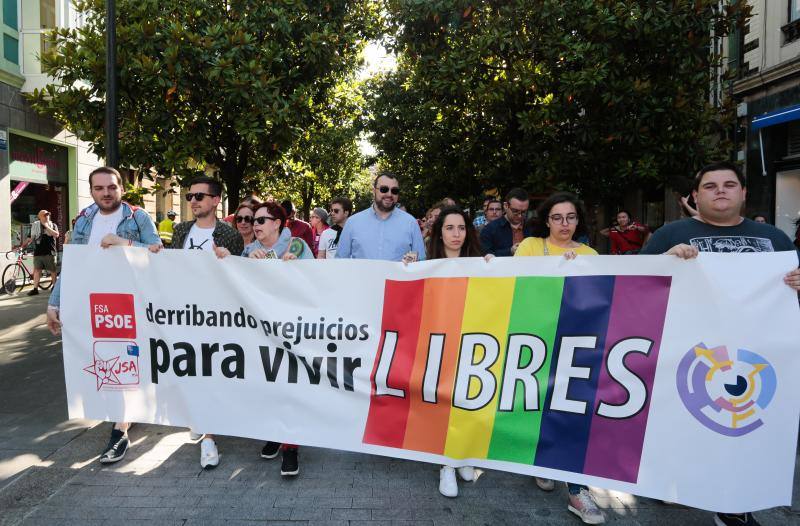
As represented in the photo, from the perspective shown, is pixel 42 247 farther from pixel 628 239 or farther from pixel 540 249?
pixel 628 239

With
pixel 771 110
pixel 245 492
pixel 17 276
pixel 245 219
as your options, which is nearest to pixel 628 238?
pixel 771 110

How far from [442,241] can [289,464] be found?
6.07ft

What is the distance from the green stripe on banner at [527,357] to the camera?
10.7ft

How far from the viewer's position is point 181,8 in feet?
26.9

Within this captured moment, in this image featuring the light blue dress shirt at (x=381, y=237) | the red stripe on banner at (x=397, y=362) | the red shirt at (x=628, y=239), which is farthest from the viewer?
the red shirt at (x=628, y=239)

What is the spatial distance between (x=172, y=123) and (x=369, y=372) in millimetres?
6295

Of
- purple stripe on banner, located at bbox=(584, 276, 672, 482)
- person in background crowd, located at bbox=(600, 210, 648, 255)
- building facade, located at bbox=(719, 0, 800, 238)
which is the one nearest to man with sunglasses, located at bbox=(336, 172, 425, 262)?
purple stripe on banner, located at bbox=(584, 276, 672, 482)

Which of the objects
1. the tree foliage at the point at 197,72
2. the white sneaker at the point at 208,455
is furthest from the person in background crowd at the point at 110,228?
the tree foliage at the point at 197,72

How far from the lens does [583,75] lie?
8.38m

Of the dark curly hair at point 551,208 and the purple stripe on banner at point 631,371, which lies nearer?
the purple stripe on banner at point 631,371

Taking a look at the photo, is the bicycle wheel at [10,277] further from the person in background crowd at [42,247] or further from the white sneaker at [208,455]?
the white sneaker at [208,455]

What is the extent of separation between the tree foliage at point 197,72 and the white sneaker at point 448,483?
5936 mm

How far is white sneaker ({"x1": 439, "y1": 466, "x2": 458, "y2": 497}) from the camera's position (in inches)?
135

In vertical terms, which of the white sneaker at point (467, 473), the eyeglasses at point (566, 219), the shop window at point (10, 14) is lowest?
the white sneaker at point (467, 473)
